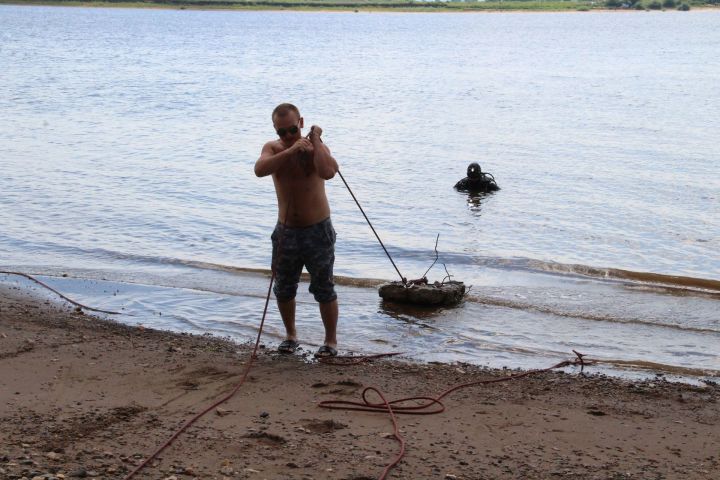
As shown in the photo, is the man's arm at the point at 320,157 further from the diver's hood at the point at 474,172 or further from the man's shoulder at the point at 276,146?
the diver's hood at the point at 474,172

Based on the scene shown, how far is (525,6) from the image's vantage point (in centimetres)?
16262

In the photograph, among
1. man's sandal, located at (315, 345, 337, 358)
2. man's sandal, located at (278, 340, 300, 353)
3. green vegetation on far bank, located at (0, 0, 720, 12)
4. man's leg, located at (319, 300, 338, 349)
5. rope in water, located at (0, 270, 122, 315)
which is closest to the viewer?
man's leg, located at (319, 300, 338, 349)

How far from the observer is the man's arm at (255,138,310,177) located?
6551mm

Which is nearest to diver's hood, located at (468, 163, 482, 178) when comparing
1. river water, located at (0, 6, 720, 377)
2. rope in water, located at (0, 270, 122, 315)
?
river water, located at (0, 6, 720, 377)

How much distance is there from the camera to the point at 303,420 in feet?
18.7

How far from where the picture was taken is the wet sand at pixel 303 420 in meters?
4.96

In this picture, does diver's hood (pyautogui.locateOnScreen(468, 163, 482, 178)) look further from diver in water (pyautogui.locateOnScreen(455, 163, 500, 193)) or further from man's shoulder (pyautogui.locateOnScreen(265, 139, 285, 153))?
man's shoulder (pyautogui.locateOnScreen(265, 139, 285, 153))

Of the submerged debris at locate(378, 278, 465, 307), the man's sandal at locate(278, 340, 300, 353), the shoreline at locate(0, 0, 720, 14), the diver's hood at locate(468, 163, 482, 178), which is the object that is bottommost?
the man's sandal at locate(278, 340, 300, 353)

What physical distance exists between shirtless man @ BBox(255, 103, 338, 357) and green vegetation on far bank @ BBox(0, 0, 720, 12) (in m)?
137

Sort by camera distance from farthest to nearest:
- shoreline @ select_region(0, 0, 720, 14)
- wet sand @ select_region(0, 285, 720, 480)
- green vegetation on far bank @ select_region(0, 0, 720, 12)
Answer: shoreline @ select_region(0, 0, 720, 14), green vegetation on far bank @ select_region(0, 0, 720, 12), wet sand @ select_region(0, 285, 720, 480)

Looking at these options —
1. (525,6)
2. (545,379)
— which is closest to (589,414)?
(545,379)

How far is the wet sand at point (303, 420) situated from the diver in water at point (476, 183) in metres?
9.90

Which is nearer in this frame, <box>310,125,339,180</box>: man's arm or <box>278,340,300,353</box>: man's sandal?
<box>310,125,339,180</box>: man's arm

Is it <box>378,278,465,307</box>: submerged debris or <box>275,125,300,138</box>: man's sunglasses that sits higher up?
<box>275,125,300,138</box>: man's sunglasses
